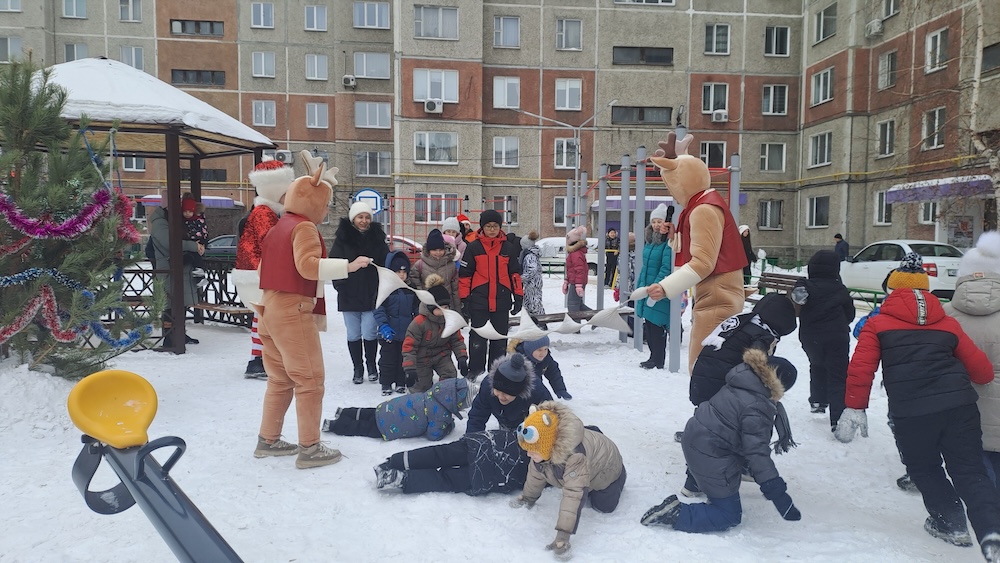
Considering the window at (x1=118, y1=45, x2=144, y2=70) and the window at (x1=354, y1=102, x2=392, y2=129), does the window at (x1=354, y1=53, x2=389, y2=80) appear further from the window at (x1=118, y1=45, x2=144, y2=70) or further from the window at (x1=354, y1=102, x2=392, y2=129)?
the window at (x1=118, y1=45, x2=144, y2=70)

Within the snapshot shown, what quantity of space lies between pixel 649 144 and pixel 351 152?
1466 cm

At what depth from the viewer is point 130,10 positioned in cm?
3244

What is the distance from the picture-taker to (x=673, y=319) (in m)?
7.29

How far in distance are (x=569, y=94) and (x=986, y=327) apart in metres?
28.1

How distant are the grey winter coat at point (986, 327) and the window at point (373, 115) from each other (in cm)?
3064

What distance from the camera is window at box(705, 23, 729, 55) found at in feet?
99.7

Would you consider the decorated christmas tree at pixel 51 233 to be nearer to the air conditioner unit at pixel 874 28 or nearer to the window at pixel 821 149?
the air conditioner unit at pixel 874 28

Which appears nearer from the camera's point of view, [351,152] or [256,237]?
[256,237]

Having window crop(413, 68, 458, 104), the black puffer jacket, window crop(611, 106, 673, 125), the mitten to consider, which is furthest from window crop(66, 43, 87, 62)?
the mitten

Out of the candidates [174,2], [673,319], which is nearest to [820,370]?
[673,319]

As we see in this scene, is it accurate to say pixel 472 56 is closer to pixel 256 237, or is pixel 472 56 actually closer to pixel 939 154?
pixel 939 154

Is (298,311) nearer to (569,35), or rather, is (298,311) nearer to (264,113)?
(569,35)

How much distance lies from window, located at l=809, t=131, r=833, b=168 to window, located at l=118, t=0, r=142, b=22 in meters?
33.8

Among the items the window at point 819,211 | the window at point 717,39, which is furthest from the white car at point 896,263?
the window at point 717,39
